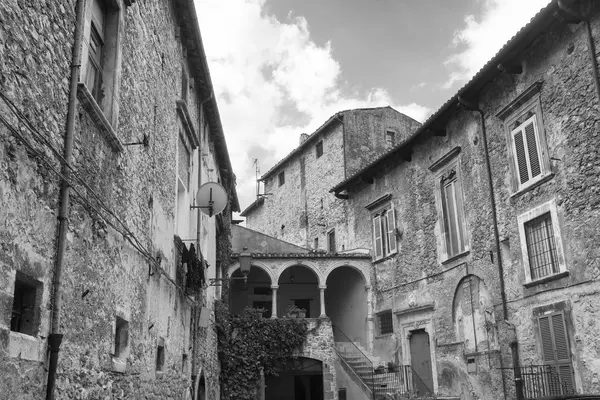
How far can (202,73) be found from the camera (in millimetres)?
12906

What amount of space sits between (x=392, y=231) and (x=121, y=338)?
13.9 metres

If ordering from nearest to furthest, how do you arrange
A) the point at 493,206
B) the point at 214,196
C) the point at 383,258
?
the point at 214,196, the point at 493,206, the point at 383,258

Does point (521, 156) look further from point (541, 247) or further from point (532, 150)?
point (541, 247)

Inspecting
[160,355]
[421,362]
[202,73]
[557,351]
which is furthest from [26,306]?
[421,362]

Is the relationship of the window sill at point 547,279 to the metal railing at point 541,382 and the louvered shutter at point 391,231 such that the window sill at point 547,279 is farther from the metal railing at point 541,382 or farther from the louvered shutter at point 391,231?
the louvered shutter at point 391,231

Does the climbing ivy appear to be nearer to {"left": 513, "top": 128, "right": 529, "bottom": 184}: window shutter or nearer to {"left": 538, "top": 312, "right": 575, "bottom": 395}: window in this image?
{"left": 538, "top": 312, "right": 575, "bottom": 395}: window

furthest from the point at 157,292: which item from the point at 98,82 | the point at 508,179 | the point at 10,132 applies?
the point at 508,179

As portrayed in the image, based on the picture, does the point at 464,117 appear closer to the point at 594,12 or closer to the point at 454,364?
the point at 594,12

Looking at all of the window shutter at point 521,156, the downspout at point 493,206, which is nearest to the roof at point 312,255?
the downspout at point 493,206

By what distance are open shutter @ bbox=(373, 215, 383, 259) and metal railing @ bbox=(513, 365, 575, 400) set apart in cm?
812

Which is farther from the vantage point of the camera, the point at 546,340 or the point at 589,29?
the point at 546,340

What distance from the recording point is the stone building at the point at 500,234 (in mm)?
11547

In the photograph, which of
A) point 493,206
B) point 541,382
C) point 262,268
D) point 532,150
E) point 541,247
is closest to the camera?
point 541,382

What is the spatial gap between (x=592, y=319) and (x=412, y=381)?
25.9 ft
